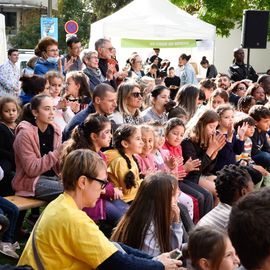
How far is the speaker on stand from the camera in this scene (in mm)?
13227

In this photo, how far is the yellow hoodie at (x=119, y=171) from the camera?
16.8ft

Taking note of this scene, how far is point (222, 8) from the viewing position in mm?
23562

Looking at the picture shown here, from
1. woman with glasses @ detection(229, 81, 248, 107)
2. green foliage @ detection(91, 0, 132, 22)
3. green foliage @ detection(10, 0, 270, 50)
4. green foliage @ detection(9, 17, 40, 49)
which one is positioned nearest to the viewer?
woman with glasses @ detection(229, 81, 248, 107)

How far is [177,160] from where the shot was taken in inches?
232

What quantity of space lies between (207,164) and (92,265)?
348cm

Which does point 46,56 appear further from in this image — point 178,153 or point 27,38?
point 27,38

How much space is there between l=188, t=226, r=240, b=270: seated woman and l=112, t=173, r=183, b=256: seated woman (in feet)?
2.01

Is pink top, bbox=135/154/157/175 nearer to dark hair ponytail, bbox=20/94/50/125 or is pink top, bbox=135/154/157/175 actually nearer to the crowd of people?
the crowd of people

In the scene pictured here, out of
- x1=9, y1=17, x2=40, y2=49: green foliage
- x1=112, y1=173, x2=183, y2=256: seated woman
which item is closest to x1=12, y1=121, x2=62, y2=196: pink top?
x1=112, y1=173, x2=183, y2=256: seated woman

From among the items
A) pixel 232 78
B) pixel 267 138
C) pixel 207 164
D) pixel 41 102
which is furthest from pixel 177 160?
pixel 232 78

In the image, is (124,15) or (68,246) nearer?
(68,246)

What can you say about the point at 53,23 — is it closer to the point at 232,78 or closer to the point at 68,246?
the point at 232,78

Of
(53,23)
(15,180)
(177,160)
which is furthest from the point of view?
(53,23)

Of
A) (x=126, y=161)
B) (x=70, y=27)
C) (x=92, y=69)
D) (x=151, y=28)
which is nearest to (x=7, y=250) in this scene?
(x=126, y=161)
